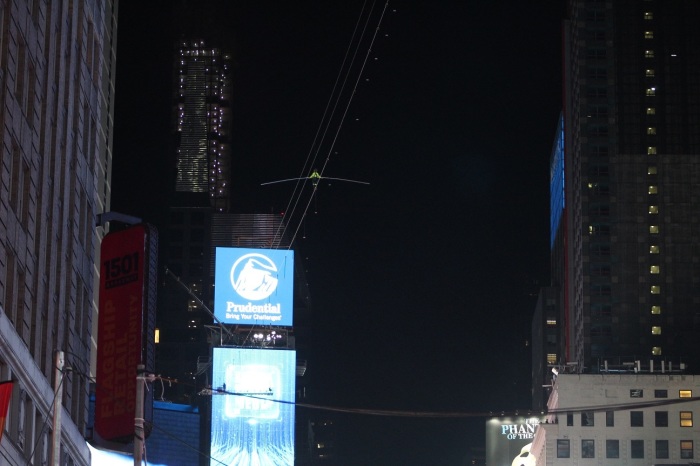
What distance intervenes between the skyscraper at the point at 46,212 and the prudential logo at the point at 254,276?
8236cm

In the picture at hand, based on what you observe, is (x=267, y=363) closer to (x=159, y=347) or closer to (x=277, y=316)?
(x=277, y=316)

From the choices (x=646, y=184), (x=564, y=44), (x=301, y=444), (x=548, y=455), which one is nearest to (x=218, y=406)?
(x=548, y=455)

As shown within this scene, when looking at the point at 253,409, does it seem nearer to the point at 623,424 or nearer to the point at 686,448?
the point at 623,424

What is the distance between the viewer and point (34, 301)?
4341cm

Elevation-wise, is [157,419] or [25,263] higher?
[25,263]

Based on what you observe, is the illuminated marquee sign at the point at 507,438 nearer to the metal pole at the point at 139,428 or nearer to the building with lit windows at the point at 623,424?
the building with lit windows at the point at 623,424

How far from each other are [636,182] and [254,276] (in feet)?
206

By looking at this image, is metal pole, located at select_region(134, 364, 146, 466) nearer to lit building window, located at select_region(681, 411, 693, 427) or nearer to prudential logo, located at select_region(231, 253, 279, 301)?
prudential logo, located at select_region(231, 253, 279, 301)

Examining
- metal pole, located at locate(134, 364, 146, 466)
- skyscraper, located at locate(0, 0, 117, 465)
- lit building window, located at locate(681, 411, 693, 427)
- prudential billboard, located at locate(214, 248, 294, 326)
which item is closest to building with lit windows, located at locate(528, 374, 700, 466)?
lit building window, located at locate(681, 411, 693, 427)

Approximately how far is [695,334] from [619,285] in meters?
12.4

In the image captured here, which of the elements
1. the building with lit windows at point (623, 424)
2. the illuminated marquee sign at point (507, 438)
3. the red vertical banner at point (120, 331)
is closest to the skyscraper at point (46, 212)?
the red vertical banner at point (120, 331)

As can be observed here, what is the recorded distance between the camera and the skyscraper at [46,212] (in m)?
38.5

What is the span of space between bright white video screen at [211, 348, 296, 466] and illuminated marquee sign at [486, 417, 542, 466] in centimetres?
5034

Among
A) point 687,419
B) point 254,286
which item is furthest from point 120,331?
point 687,419
